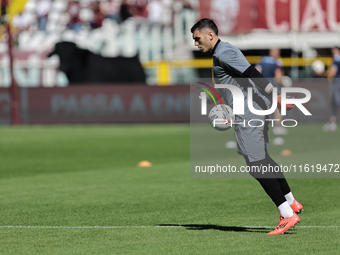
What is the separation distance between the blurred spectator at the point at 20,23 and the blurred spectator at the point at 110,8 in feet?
11.1

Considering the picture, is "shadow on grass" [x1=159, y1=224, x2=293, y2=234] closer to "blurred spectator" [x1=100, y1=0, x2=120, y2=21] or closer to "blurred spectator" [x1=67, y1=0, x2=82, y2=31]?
"blurred spectator" [x1=100, y1=0, x2=120, y2=21]

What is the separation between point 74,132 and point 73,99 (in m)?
2.88

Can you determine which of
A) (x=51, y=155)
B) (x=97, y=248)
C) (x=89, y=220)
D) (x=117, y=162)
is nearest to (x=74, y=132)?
(x=51, y=155)

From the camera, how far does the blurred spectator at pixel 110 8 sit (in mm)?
31297

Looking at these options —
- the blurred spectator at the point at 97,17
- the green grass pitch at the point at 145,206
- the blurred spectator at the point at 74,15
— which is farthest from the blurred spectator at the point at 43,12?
the green grass pitch at the point at 145,206

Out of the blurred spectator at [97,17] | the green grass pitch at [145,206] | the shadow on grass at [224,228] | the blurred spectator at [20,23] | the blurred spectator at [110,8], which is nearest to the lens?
the green grass pitch at [145,206]

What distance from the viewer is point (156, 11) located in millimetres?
30516

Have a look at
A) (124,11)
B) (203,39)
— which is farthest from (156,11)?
(203,39)

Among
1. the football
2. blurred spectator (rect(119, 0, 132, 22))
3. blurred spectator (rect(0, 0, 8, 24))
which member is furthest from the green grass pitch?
blurred spectator (rect(119, 0, 132, 22))

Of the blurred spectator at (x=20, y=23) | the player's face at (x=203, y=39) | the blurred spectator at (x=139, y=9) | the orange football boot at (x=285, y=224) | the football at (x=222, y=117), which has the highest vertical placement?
the blurred spectator at (x=139, y=9)

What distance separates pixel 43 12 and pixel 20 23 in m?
1.30

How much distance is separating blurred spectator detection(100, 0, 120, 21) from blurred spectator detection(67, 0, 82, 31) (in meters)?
1.10

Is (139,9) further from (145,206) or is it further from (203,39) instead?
(203,39)

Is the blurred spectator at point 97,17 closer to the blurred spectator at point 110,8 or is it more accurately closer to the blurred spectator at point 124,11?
the blurred spectator at point 110,8
